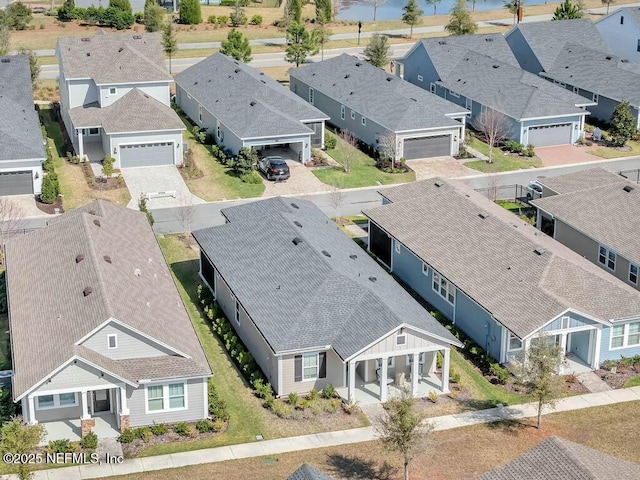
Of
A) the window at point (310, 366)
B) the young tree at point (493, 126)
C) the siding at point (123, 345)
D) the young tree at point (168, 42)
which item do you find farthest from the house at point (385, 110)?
the siding at point (123, 345)

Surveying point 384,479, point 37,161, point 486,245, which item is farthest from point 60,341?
point 37,161

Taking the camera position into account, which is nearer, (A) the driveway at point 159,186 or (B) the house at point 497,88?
(A) the driveway at point 159,186

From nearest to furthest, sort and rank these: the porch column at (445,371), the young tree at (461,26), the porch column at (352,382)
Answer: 1. the porch column at (352,382)
2. the porch column at (445,371)
3. the young tree at (461,26)

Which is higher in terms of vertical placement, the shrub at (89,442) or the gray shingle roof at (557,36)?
the gray shingle roof at (557,36)

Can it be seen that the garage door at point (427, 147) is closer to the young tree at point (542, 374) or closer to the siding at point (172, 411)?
the young tree at point (542, 374)

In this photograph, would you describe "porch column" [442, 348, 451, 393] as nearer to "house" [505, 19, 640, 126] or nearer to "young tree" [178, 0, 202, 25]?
"house" [505, 19, 640, 126]

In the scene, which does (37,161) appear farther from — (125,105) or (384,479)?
(384,479)

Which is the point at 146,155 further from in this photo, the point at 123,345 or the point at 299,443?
the point at 299,443
